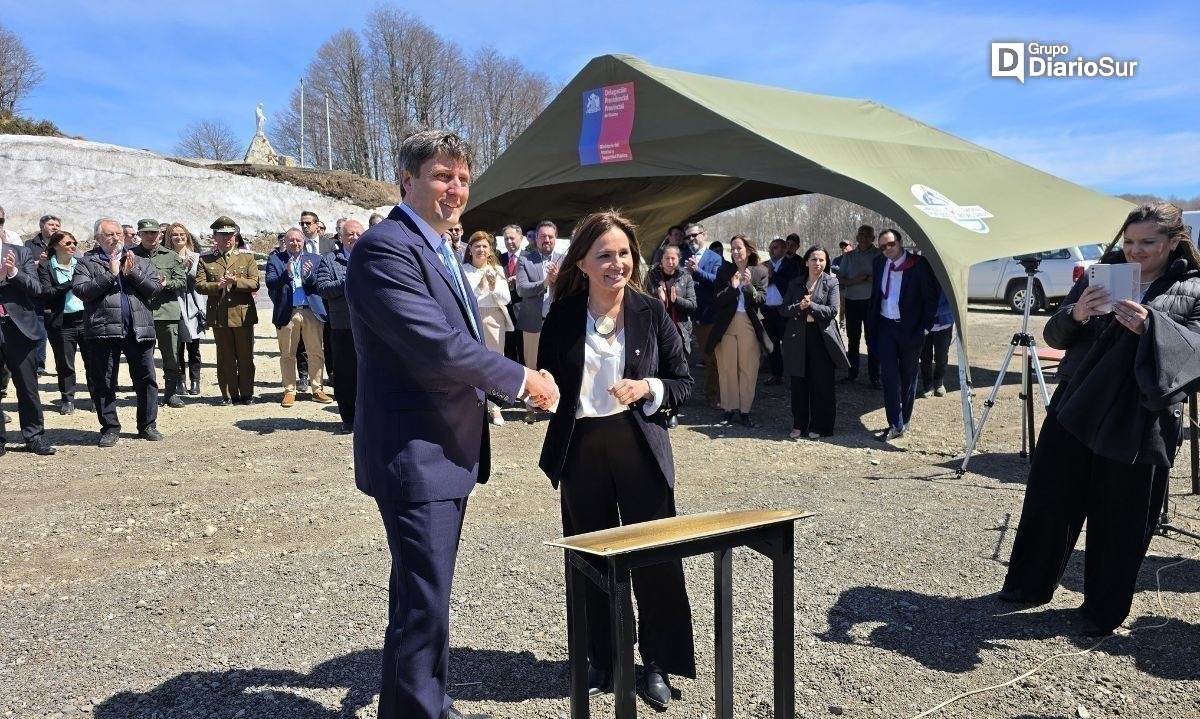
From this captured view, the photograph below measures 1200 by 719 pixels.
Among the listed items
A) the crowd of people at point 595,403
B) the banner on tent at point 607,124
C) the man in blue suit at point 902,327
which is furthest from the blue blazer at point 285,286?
the man in blue suit at point 902,327

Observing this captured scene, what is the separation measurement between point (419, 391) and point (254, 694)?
1.67 meters

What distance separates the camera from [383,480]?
7.49 feet

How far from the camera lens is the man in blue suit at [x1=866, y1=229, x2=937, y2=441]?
7730 millimetres

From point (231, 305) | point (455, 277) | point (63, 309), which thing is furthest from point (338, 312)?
point (455, 277)

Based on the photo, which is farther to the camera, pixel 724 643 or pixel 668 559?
pixel 724 643

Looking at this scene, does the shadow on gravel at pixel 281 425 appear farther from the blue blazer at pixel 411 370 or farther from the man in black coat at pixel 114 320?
the blue blazer at pixel 411 370

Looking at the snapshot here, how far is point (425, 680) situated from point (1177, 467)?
21.5 feet

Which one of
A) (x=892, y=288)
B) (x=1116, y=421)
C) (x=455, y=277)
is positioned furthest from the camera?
(x=892, y=288)

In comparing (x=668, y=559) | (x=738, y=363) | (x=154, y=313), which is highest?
(x=154, y=313)

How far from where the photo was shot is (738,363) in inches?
335

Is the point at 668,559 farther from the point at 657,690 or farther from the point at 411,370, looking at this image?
the point at 657,690

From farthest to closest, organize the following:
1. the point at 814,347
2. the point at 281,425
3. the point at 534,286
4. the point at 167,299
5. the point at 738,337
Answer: the point at 167,299 < the point at 534,286 < the point at 738,337 < the point at 281,425 < the point at 814,347

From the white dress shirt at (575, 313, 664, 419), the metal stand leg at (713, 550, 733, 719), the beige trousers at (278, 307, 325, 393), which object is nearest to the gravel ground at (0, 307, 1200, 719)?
the metal stand leg at (713, 550, 733, 719)

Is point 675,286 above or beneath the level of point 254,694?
above
